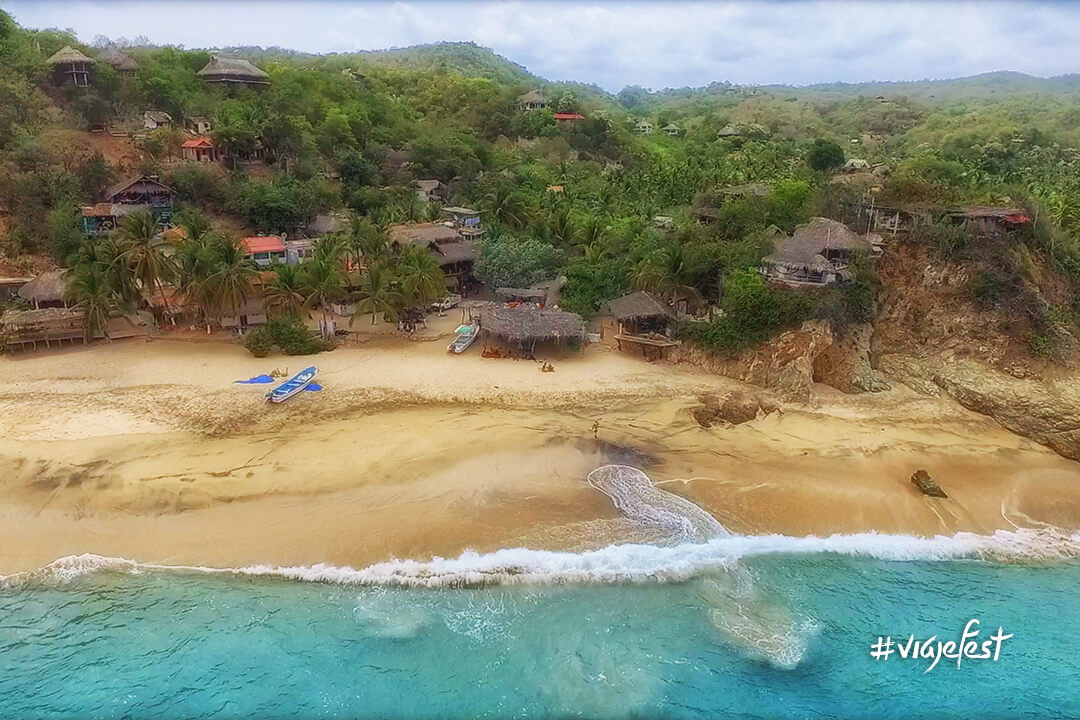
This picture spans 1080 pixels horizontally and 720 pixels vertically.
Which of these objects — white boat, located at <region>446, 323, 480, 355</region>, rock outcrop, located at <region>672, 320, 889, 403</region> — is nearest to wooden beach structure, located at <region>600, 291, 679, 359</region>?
rock outcrop, located at <region>672, 320, 889, 403</region>

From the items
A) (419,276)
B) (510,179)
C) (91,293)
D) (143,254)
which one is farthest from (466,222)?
(91,293)

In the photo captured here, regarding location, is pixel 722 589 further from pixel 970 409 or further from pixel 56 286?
pixel 56 286

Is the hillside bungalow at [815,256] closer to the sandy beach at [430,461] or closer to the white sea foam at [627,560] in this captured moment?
the sandy beach at [430,461]

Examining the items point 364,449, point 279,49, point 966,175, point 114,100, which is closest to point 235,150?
point 114,100

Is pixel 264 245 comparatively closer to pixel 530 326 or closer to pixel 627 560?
pixel 530 326

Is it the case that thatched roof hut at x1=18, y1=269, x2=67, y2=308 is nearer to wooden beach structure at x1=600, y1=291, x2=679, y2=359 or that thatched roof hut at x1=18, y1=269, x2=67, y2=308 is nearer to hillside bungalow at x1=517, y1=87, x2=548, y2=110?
wooden beach structure at x1=600, y1=291, x2=679, y2=359

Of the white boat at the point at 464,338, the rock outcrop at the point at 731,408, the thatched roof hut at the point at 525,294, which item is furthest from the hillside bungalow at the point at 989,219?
the white boat at the point at 464,338
